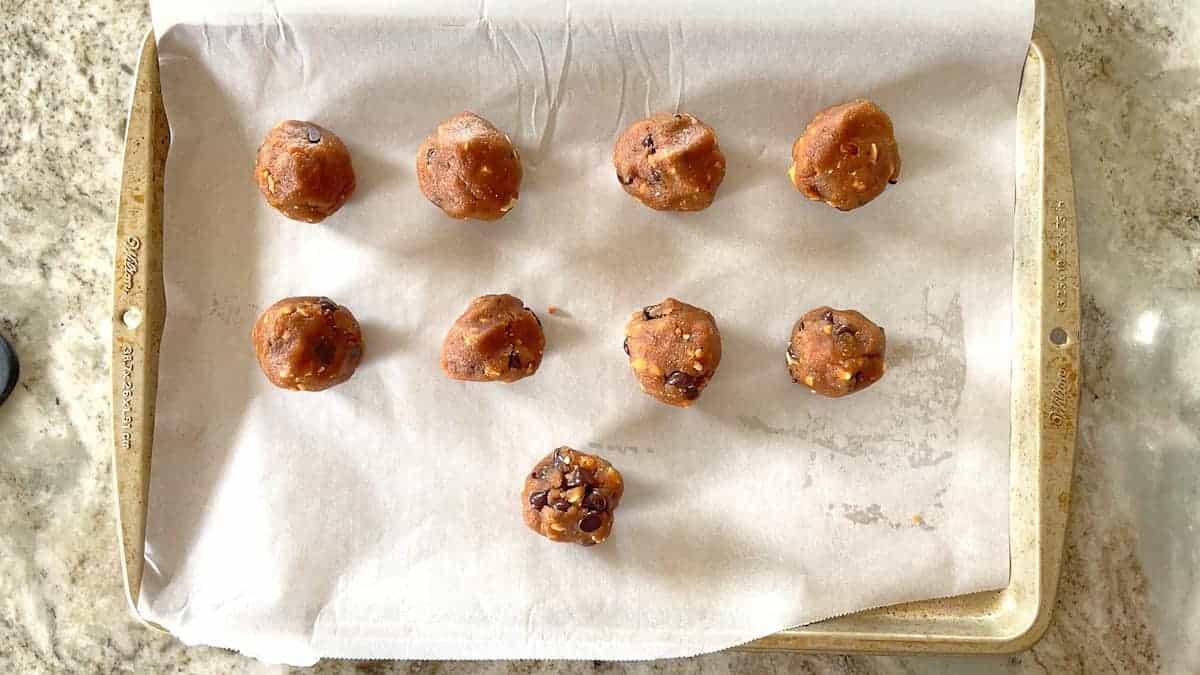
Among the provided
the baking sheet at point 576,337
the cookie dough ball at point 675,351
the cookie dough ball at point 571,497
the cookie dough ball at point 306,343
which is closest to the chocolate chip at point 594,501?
the cookie dough ball at point 571,497

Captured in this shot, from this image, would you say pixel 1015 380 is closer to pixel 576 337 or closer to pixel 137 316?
pixel 576 337

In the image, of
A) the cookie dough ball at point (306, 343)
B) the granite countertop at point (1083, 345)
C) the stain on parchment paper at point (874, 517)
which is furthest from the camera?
the granite countertop at point (1083, 345)

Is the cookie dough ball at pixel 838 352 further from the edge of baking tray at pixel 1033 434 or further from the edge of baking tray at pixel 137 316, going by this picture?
the edge of baking tray at pixel 137 316

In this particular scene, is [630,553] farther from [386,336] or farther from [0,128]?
[0,128]

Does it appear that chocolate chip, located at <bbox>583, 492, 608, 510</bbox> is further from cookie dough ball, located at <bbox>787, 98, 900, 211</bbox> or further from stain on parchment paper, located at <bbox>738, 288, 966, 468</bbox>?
cookie dough ball, located at <bbox>787, 98, 900, 211</bbox>

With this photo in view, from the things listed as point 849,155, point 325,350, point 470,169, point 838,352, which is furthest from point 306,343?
point 849,155

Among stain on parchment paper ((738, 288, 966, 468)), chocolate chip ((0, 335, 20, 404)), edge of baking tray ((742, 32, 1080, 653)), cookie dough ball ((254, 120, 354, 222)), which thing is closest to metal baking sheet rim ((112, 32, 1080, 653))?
edge of baking tray ((742, 32, 1080, 653))
